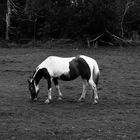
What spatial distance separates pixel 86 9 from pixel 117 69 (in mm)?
14477

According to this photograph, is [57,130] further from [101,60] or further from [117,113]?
[101,60]


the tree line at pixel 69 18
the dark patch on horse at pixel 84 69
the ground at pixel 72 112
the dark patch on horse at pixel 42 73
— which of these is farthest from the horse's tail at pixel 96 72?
the tree line at pixel 69 18

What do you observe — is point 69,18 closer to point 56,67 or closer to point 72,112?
point 56,67

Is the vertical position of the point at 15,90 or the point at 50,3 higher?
the point at 50,3

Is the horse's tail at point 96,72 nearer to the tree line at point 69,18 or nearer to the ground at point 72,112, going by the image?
Answer: the ground at point 72,112

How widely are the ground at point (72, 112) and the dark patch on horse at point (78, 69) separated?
751 millimetres

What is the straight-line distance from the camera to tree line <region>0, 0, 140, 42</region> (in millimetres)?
33250

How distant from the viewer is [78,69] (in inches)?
485

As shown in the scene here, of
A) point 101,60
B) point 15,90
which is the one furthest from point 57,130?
point 101,60

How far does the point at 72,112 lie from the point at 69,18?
24.4 meters

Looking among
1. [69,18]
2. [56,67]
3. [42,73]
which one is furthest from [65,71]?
[69,18]

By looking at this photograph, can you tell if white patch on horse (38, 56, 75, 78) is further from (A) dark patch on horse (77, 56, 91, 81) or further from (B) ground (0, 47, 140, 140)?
(B) ground (0, 47, 140, 140)

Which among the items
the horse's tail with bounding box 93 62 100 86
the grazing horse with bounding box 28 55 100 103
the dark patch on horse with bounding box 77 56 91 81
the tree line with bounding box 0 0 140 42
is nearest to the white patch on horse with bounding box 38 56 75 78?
the grazing horse with bounding box 28 55 100 103

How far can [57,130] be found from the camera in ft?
27.6
